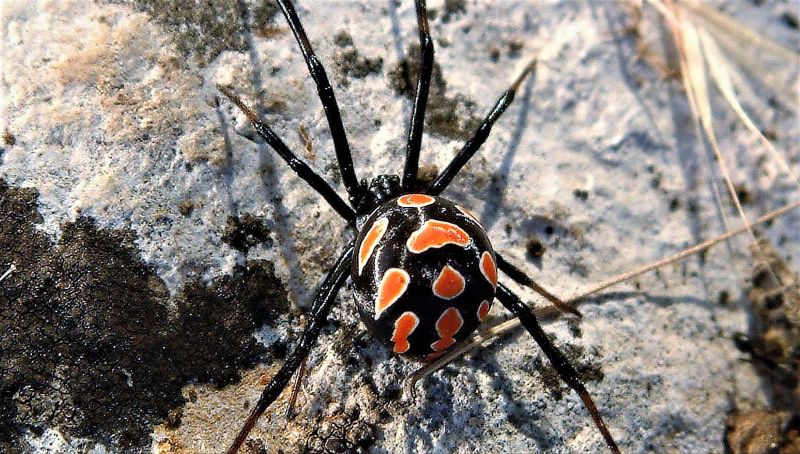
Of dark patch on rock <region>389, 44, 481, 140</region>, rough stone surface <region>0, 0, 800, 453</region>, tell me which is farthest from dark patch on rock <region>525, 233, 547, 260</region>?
dark patch on rock <region>389, 44, 481, 140</region>

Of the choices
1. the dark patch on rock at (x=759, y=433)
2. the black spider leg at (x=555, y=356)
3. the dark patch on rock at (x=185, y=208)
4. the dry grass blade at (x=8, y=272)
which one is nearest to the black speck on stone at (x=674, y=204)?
the dark patch on rock at (x=759, y=433)

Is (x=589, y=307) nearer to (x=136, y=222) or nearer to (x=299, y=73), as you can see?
(x=299, y=73)

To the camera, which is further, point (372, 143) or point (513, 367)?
point (372, 143)

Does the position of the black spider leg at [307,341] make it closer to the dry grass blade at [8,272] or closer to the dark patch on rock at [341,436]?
the dark patch on rock at [341,436]

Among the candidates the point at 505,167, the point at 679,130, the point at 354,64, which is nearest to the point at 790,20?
the point at 679,130

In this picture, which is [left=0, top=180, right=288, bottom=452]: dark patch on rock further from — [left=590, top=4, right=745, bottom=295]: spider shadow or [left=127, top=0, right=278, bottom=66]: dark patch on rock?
[left=590, top=4, right=745, bottom=295]: spider shadow

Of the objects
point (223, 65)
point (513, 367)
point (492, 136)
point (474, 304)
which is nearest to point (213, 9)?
point (223, 65)

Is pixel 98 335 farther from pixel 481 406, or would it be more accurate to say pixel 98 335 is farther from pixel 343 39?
pixel 343 39
